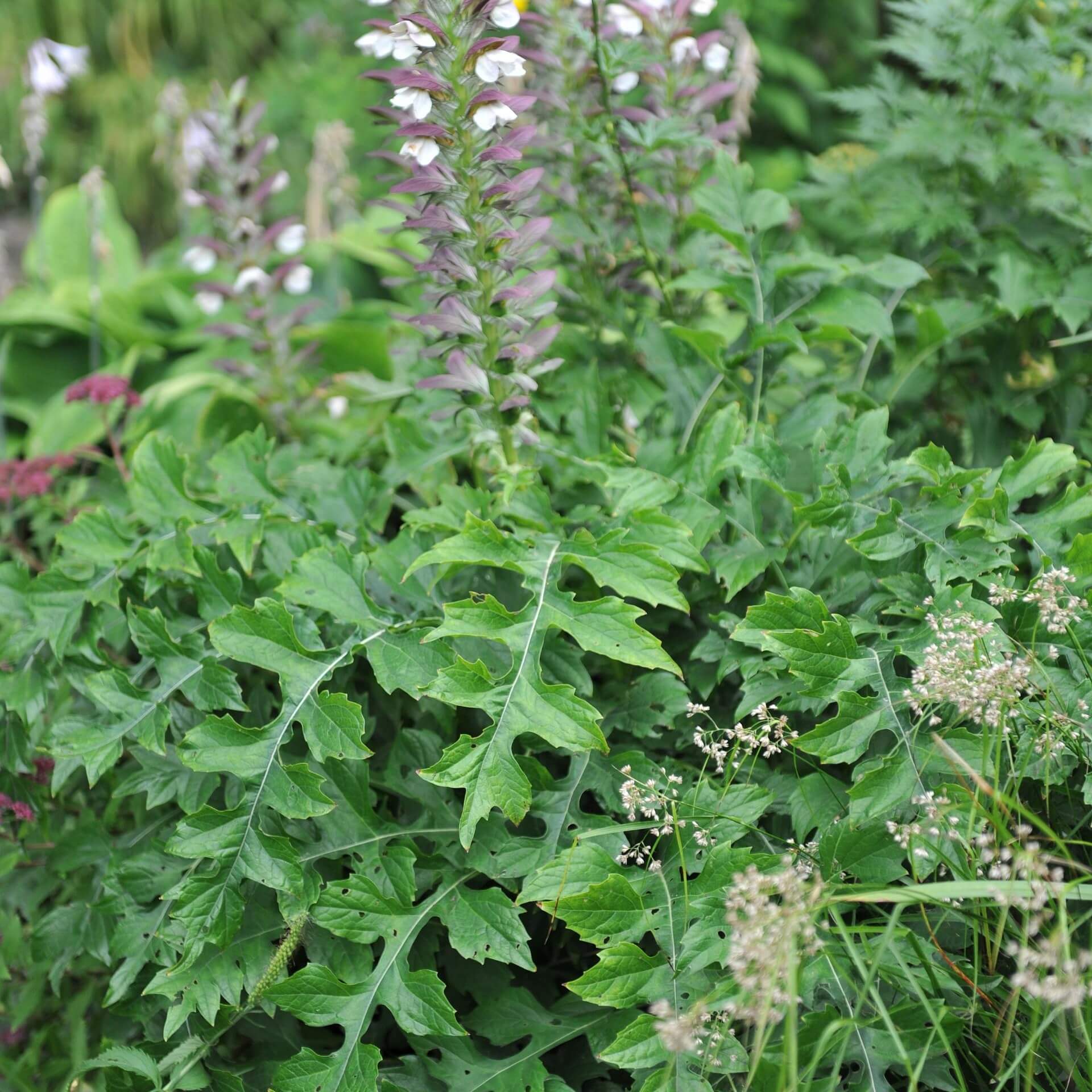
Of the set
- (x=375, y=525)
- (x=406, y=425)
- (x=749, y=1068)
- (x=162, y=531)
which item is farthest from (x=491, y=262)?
(x=749, y=1068)

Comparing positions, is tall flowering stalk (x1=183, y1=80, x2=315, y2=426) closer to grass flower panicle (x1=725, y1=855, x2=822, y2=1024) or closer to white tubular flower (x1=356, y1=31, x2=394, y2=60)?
white tubular flower (x1=356, y1=31, x2=394, y2=60)

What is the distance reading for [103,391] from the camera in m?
2.21

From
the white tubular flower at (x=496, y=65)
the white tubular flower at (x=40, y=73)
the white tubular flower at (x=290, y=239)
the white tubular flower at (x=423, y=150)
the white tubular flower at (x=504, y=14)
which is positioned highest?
the white tubular flower at (x=504, y=14)

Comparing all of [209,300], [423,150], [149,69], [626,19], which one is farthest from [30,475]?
[149,69]

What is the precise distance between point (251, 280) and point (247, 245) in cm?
12

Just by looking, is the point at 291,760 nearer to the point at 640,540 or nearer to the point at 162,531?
the point at 162,531

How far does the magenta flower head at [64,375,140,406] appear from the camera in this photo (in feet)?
7.28

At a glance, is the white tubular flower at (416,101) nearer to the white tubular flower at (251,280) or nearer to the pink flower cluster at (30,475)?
the white tubular flower at (251,280)

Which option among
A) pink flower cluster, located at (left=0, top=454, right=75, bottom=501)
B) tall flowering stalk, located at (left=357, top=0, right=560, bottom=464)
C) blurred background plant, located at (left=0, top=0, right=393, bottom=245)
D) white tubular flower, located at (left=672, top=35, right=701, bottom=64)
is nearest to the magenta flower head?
pink flower cluster, located at (left=0, top=454, right=75, bottom=501)

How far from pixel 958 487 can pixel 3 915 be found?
1.79m

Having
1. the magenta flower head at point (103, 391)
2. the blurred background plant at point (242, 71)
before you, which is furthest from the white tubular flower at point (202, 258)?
the blurred background plant at point (242, 71)

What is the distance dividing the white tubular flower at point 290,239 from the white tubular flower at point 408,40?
964mm

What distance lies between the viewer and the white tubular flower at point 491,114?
1607mm

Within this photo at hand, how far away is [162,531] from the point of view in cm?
188
